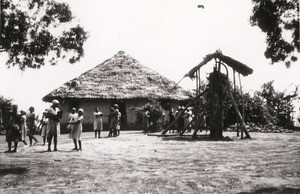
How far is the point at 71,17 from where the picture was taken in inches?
551

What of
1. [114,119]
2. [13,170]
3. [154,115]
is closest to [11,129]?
[13,170]

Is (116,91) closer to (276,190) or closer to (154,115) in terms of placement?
(154,115)

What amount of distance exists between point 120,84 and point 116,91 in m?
1.04

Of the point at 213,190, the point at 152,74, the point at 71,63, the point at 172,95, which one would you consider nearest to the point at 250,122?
the point at 172,95

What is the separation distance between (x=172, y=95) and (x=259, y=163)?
23045 millimetres

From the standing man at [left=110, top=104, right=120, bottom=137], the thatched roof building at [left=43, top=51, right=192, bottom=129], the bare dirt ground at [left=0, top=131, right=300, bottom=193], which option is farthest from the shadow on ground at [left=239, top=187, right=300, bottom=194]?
the thatched roof building at [left=43, top=51, right=192, bottom=129]

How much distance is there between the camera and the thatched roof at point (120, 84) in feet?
99.6

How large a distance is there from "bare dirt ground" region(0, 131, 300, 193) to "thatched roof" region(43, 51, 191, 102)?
19198 millimetres

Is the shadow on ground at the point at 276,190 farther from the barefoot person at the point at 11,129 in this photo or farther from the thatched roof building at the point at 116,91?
the thatched roof building at the point at 116,91

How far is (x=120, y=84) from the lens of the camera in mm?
31859

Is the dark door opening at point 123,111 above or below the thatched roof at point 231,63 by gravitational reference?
below

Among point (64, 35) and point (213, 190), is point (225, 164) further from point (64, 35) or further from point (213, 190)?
point (64, 35)

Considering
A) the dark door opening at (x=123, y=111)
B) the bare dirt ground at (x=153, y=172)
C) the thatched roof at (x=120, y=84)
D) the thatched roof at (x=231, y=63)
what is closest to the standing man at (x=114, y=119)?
the thatched roof at (x=231, y=63)

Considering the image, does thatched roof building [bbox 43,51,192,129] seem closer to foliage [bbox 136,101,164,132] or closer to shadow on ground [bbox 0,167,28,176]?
foliage [bbox 136,101,164,132]
